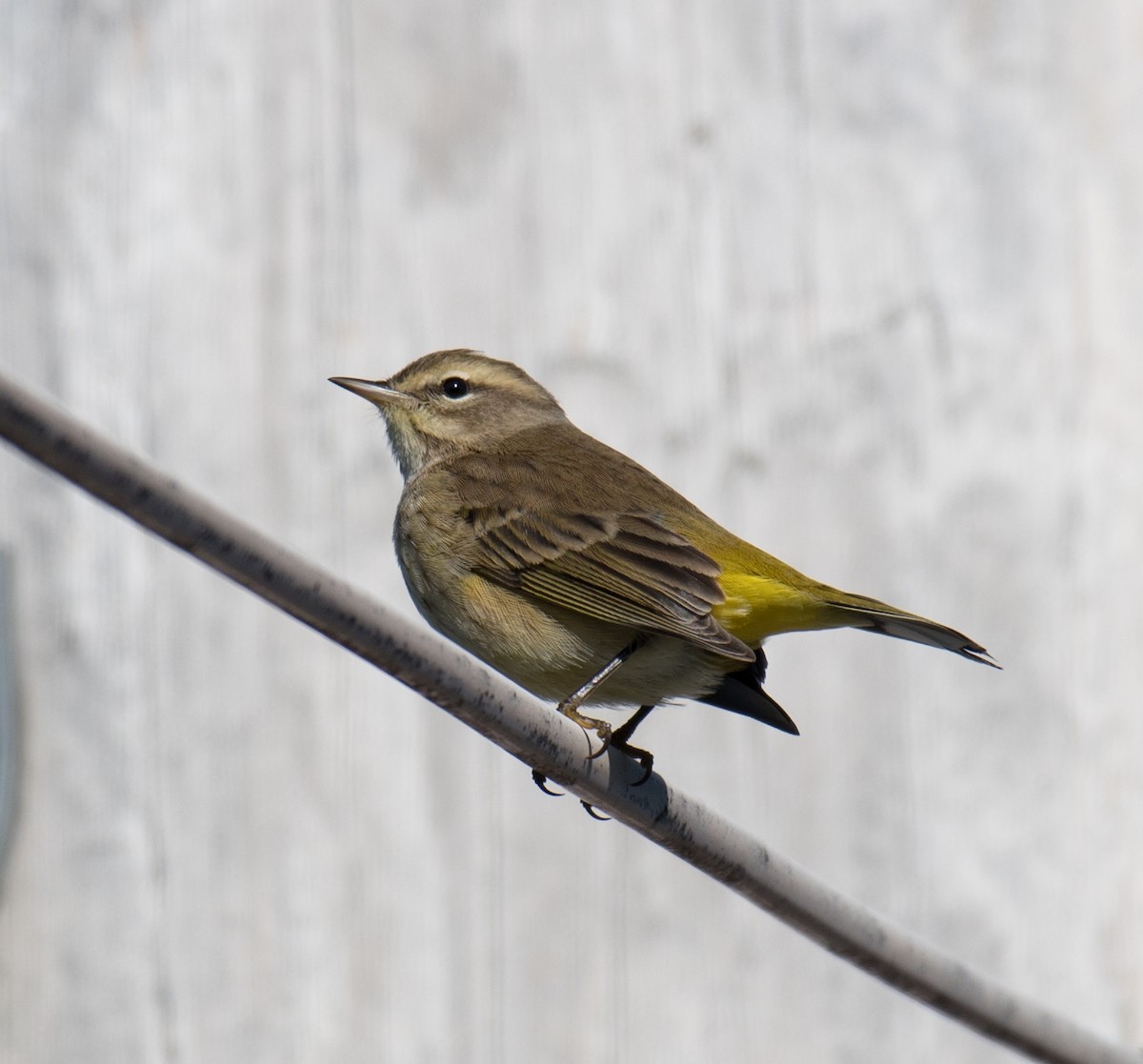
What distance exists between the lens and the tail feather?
250 centimetres

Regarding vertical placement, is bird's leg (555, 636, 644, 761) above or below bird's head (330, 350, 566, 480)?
below

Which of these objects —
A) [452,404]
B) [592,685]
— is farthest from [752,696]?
[452,404]

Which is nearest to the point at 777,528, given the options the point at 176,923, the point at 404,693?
the point at 404,693

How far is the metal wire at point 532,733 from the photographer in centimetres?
134

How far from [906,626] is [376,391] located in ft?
4.01

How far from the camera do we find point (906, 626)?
8.55ft

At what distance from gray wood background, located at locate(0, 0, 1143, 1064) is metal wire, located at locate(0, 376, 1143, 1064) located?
3.15 feet

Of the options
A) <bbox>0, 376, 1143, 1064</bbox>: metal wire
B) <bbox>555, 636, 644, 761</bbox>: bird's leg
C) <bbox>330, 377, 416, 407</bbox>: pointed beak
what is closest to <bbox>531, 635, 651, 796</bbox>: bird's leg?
<bbox>555, 636, 644, 761</bbox>: bird's leg

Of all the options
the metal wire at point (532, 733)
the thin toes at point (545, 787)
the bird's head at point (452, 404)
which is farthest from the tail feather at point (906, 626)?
the bird's head at point (452, 404)

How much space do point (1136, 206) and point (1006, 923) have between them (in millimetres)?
1539

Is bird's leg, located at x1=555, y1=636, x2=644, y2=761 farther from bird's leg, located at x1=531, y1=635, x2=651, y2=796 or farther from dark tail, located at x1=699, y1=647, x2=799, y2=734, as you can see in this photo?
dark tail, located at x1=699, y1=647, x2=799, y2=734

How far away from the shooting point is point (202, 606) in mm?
3086

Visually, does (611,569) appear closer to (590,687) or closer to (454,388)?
(590,687)

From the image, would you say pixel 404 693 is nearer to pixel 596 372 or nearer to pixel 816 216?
pixel 596 372
